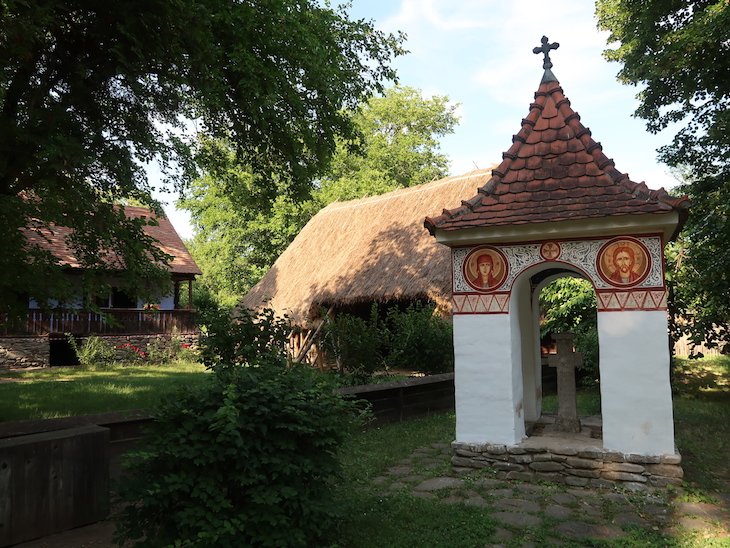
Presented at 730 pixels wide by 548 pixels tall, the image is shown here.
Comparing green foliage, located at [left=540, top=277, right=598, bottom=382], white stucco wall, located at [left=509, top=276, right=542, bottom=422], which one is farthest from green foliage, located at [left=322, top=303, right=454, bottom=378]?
white stucco wall, located at [left=509, top=276, right=542, bottom=422]

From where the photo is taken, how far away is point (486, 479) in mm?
5605

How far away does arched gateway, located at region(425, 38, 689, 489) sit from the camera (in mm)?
5273

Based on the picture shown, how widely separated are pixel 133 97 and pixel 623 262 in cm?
743

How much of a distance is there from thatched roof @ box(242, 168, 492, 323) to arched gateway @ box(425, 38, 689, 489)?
263 inches

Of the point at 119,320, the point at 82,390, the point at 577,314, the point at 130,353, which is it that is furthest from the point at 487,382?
the point at 119,320

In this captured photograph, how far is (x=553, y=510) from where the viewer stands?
15.4 ft

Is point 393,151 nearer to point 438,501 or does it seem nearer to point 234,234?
point 234,234

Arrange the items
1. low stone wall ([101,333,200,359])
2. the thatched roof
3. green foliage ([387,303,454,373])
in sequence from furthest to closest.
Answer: low stone wall ([101,333,200,359]) → the thatched roof → green foliage ([387,303,454,373])

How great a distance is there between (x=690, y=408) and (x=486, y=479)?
6.29 meters

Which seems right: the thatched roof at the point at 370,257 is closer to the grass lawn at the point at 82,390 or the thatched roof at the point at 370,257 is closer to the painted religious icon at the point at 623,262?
the grass lawn at the point at 82,390

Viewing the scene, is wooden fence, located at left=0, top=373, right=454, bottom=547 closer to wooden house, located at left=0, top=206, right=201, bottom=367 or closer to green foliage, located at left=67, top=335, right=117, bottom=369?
wooden house, located at left=0, top=206, right=201, bottom=367

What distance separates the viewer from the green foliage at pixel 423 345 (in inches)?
443

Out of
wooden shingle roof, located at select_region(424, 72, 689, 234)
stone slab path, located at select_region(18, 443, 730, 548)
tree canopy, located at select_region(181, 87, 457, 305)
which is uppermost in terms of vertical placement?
tree canopy, located at select_region(181, 87, 457, 305)

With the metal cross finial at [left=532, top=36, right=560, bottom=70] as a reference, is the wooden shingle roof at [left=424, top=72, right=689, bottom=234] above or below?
below
